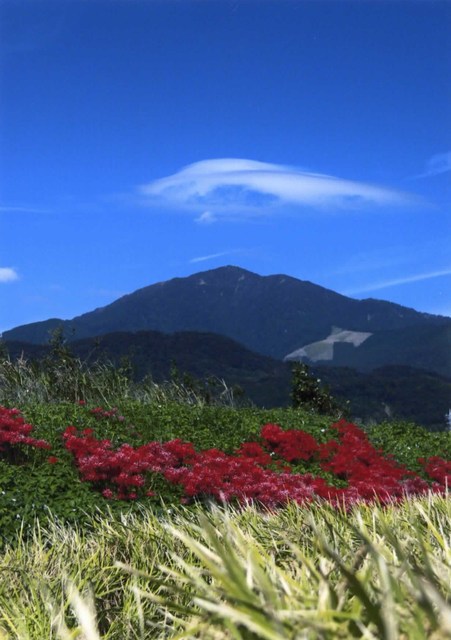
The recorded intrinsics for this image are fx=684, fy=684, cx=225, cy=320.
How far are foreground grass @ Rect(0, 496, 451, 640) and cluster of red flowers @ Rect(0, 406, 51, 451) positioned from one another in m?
4.41

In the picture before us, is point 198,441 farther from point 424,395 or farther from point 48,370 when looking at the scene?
point 424,395

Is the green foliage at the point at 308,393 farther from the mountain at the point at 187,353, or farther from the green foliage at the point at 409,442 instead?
the mountain at the point at 187,353

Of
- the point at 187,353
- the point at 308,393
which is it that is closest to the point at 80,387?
the point at 308,393

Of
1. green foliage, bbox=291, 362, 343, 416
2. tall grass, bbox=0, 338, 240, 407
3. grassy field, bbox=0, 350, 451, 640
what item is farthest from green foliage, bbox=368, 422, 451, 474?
tall grass, bbox=0, 338, 240, 407

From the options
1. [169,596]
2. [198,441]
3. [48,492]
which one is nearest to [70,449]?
[48,492]

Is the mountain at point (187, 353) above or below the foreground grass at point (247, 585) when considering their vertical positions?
above

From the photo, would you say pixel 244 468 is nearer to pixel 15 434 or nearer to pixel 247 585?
pixel 15 434

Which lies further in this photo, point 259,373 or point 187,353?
point 187,353

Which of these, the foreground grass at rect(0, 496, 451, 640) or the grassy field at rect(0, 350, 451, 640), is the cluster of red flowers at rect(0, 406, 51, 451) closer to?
the grassy field at rect(0, 350, 451, 640)

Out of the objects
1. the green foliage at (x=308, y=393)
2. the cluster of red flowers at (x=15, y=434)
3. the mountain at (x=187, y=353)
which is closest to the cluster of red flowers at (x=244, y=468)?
the cluster of red flowers at (x=15, y=434)

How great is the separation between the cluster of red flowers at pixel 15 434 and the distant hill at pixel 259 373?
39.3 metres

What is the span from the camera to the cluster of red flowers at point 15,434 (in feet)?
32.6

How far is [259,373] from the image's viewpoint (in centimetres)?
10825

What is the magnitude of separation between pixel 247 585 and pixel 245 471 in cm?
799
